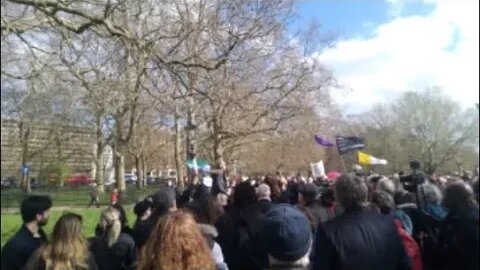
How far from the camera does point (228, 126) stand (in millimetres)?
8922

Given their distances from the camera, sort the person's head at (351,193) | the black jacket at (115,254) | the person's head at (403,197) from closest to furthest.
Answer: the person's head at (351,193) < the black jacket at (115,254) < the person's head at (403,197)

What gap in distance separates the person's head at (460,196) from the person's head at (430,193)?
0.85m

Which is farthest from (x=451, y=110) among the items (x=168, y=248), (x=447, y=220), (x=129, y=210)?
(x=129, y=210)

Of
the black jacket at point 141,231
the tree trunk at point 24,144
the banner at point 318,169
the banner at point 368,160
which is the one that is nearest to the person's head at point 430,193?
the banner at point 368,160

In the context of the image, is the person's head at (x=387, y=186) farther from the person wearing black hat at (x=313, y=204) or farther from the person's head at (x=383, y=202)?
the person wearing black hat at (x=313, y=204)

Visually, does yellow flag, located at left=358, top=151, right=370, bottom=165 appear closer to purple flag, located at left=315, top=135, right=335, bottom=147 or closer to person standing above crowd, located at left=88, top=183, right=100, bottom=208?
purple flag, located at left=315, top=135, right=335, bottom=147

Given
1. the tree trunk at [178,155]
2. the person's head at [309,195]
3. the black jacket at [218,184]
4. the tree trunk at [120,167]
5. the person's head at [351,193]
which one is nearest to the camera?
the person's head at [351,193]

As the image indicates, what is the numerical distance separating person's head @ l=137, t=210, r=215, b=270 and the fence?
2.98m

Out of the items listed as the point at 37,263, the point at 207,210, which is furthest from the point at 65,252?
the point at 207,210

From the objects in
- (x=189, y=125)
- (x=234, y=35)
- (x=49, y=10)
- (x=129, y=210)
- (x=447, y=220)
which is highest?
(x=49, y=10)

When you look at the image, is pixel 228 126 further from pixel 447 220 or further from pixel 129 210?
pixel 447 220

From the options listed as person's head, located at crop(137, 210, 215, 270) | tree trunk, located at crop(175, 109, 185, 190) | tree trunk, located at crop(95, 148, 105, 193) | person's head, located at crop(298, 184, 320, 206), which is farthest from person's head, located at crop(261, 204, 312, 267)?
tree trunk, located at crop(175, 109, 185, 190)

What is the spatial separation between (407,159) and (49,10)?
545cm

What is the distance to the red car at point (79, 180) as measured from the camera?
245 inches
